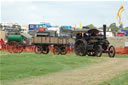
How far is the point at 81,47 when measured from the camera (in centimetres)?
2902

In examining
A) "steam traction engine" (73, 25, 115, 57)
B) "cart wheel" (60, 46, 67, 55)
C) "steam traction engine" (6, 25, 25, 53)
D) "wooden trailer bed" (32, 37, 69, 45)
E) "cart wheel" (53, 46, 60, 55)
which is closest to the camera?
"steam traction engine" (73, 25, 115, 57)

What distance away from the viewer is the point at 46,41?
32.5 meters

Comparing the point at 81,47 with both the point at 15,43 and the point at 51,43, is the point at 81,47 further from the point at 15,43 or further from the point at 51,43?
the point at 15,43

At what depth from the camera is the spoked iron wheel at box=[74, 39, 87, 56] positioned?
28547 mm

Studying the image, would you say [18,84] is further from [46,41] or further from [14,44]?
[14,44]

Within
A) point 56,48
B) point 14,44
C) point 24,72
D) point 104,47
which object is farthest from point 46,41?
point 24,72

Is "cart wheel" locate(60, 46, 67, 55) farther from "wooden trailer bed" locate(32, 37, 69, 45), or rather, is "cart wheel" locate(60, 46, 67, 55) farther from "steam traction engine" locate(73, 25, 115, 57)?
"steam traction engine" locate(73, 25, 115, 57)

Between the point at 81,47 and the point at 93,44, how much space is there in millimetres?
1157

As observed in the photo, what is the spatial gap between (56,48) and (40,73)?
18.7m

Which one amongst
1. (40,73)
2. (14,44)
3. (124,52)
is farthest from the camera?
(124,52)

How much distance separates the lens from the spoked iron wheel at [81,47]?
28.5 meters

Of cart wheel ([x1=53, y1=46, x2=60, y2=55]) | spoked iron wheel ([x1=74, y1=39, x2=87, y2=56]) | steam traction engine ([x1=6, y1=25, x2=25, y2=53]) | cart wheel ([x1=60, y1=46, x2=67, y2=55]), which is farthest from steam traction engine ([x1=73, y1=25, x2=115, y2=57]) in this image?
steam traction engine ([x1=6, y1=25, x2=25, y2=53])

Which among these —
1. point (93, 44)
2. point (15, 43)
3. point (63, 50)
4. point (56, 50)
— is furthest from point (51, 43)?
point (93, 44)

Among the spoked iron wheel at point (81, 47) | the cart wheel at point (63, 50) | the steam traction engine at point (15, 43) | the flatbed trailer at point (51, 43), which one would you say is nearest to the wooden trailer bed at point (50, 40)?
the flatbed trailer at point (51, 43)
